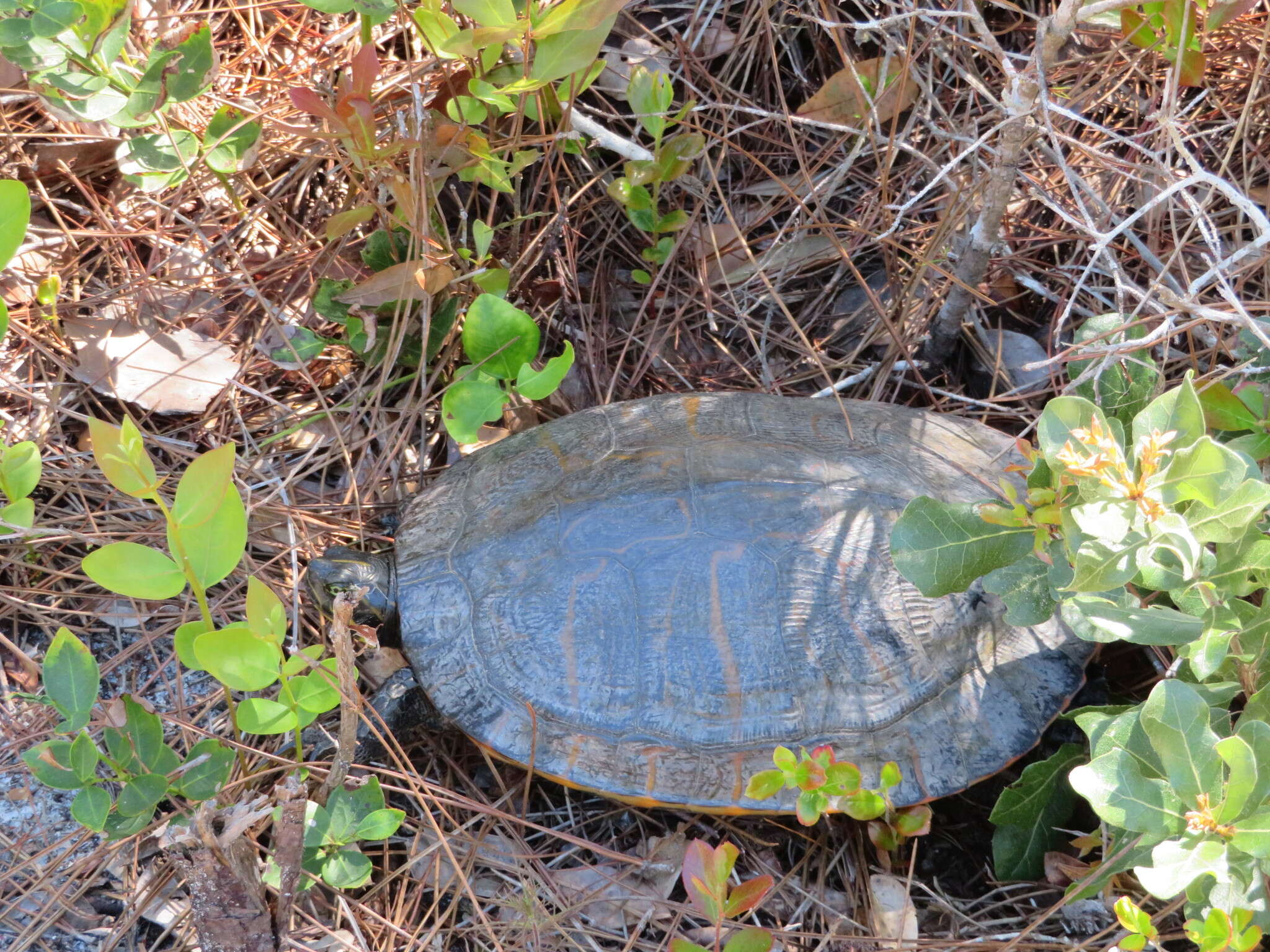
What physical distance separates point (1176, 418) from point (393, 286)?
2025mm

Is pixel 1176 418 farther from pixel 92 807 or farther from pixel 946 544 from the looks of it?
pixel 92 807

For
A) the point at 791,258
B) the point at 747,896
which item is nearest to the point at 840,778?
the point at 747,896

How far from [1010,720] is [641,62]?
2.42 metres

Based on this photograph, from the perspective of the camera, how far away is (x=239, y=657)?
1738 mm

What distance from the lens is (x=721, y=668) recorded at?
229 cm

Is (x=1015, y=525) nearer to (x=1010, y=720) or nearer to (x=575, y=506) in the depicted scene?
(x=1010, y=720)

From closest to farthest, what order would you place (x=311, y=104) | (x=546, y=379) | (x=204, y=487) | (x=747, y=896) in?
1. (x=204, y=487)
2. (x=747, y=896)
3. (x=311, y=104)
4. (x=546, y=379)

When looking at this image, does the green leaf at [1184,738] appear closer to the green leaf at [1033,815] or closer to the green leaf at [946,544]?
the green leaf at [946,544]

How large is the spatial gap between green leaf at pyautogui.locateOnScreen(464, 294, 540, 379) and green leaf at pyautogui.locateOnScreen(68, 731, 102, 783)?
134cm

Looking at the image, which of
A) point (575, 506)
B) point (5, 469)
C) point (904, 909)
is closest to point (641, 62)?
point (575, 506)

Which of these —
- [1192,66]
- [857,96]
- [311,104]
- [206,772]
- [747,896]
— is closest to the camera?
[747,896]

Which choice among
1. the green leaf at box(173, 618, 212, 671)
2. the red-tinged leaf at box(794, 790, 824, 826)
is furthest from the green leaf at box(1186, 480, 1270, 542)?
the green leaf at box(173, 618, 212, 671)

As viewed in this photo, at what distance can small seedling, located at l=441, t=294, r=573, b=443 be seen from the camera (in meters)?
2.65

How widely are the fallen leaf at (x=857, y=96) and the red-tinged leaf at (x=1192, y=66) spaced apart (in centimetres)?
99
